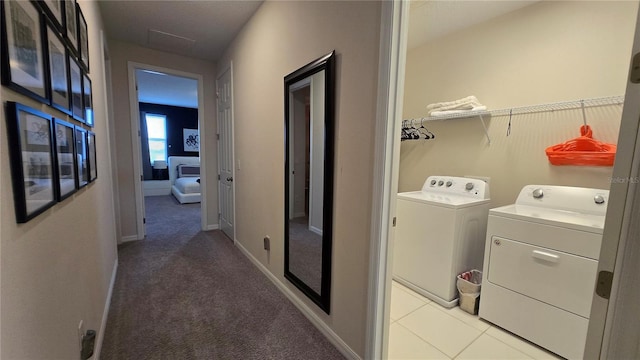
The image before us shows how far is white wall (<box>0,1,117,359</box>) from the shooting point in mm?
610

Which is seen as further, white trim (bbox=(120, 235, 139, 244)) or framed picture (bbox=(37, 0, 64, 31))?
white trim (bbox=(120, 235, 139, 244))

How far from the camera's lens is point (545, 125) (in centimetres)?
212

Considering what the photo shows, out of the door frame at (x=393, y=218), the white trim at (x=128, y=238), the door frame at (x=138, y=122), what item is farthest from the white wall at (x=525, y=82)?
the white trim at (x=128, y=238)

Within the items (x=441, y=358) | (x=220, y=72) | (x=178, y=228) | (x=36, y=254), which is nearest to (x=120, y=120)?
(x=220, y=72)

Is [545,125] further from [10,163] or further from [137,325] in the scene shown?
[137,325]

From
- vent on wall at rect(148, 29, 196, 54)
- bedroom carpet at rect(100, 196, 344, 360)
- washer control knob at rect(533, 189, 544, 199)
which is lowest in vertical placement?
bedroom carpet at rect(100, 196, 344, 360)

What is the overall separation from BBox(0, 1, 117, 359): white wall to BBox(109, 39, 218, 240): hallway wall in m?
2.29

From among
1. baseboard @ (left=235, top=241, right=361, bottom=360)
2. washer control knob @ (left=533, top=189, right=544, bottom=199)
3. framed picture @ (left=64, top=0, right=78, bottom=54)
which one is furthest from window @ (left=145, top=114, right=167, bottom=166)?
washer control knob @ (left=533, top=189, right=544, bottom=199)

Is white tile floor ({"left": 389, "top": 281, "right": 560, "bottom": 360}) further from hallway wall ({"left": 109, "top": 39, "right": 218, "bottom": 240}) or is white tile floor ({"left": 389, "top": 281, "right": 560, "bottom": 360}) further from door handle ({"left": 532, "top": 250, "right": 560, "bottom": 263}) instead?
hallway wall ({"left": 109, "top": 39, "right": 218, "bottom": 240})

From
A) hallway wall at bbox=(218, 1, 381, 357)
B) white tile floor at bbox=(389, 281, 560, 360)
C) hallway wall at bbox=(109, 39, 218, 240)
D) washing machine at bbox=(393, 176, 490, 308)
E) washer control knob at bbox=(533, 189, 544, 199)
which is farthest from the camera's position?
hallway wall at bbox=(109, 39, 218, 240)

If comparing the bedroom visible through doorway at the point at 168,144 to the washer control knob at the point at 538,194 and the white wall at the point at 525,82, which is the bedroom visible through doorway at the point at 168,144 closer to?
the white wall at the point at 525,82

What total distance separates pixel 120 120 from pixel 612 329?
4.44m

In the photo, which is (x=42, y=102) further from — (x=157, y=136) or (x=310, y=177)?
(x=157, y=136)

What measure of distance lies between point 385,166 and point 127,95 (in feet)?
12.0
